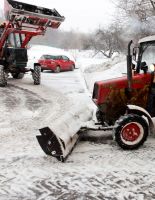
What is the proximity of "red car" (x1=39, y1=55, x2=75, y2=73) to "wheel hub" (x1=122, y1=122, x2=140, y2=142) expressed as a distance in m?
21.0

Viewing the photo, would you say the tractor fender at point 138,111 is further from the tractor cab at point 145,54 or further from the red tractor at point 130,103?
the tractor cab at point 145,54

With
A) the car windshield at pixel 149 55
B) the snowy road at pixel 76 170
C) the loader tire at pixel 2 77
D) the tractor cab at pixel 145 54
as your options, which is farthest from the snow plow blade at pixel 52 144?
the loader tire at pixel 2 77

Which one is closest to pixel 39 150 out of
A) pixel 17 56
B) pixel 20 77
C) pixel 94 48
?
pixel 17 56

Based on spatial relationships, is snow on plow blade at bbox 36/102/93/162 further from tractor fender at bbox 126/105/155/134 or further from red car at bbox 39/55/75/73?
red car at bbox 39/55/75/73

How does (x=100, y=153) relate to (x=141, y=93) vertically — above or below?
below

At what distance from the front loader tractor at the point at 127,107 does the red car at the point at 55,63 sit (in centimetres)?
1984

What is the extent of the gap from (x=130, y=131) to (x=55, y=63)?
21.8m

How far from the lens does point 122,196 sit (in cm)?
512

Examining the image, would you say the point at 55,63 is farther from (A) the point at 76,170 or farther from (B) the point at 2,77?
(A) the point at 76,170

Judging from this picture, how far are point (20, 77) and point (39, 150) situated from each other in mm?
12791

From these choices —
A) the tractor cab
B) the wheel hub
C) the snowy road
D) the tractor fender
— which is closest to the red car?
the snowy road

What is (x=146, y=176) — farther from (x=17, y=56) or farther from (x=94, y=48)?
(x=94, y=48)

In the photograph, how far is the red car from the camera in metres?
27.8

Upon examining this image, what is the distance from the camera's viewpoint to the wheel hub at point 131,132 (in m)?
6.94
